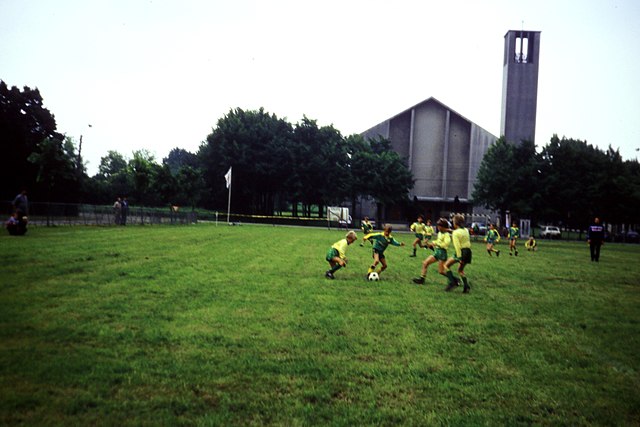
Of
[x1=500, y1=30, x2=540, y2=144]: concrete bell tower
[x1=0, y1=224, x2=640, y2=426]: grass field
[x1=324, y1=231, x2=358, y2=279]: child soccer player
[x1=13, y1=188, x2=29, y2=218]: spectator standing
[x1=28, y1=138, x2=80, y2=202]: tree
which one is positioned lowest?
[x1=0, y1=224, x2=640, y2=426]: grass field

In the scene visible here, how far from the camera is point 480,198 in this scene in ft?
177

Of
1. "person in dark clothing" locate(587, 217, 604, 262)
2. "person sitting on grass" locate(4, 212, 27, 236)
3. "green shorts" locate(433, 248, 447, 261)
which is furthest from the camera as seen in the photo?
"person in dark clothing" locate(587, 217, 604, 262)

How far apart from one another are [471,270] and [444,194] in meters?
50.4

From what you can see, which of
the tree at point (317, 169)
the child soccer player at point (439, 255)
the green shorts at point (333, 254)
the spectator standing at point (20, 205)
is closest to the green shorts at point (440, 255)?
the child soccer player at point (439, 255)

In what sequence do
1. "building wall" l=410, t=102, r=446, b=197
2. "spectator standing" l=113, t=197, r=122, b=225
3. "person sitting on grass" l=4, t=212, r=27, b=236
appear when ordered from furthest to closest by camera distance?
"building wall" l=410, t=102, r=446, b=197 → "spectator standing" l=113, t=197, r=122, b=225 → "person sitting on grass" l=4, t=212, r=27, b=236

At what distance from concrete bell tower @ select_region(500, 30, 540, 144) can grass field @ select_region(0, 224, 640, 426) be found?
207 feet

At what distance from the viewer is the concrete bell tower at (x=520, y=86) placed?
225 feet

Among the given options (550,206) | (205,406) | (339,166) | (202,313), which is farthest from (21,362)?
(339,166)

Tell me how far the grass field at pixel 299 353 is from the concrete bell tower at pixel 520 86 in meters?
63.2

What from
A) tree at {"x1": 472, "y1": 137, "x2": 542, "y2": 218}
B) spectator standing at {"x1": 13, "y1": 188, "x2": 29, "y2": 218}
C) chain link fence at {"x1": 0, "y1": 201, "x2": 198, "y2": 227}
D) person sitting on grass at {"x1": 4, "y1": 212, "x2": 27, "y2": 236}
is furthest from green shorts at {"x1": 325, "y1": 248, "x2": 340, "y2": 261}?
tree at {"x1": 472, "y1": 137, "x2": 542, "y2": 218}

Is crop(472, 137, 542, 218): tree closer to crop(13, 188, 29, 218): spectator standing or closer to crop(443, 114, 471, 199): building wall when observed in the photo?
crop(443, 114, 471, 199): building wall

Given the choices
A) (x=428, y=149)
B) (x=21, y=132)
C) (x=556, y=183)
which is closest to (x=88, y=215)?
(x=21, y=132)

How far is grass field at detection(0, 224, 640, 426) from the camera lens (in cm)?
418

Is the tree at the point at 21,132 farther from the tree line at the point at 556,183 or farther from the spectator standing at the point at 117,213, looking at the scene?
the tree line at the point at 556,183
